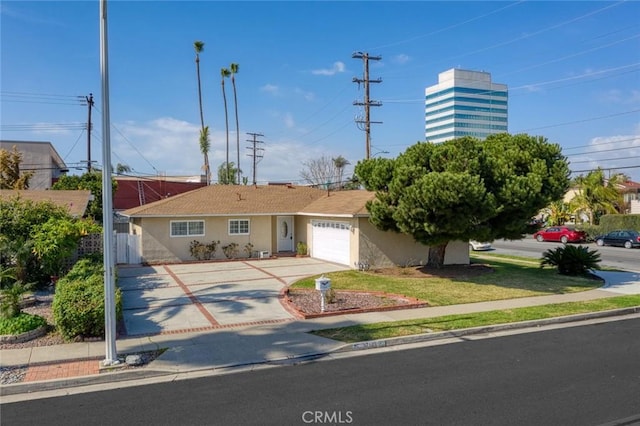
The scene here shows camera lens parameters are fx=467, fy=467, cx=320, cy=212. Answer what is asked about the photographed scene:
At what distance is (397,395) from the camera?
23.5 ft

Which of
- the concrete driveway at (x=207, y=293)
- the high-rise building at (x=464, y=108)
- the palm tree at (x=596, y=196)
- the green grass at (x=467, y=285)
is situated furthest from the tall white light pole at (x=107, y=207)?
the high-rise building at (x=464, y=108)

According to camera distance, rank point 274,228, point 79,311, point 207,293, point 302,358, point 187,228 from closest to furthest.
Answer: point 302,358 → point 79,311 → point 207,293 → point 187,228 → point 274,228

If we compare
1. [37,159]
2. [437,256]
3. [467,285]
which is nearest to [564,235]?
[437,256]

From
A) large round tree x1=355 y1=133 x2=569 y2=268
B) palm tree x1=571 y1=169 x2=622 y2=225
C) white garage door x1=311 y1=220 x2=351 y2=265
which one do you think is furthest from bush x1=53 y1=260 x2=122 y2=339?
palm tree x1=571 y1=169 x2=622 y2=225

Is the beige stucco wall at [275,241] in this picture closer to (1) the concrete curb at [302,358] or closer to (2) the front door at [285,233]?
(2) the front door at [285,233]

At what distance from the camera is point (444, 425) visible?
19.9ft

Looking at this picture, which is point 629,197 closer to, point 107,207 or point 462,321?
point 462,321

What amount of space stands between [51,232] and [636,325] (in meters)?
17.2

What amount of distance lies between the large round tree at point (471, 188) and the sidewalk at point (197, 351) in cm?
530

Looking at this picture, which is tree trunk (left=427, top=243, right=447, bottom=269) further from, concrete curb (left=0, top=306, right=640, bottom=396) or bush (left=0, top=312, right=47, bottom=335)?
bush (left=0, top=312, right=47, bottom=335)

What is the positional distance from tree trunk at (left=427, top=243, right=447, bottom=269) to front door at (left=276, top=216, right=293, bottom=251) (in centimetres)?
919

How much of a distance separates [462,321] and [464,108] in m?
84.1

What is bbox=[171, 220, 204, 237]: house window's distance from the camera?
2416cm

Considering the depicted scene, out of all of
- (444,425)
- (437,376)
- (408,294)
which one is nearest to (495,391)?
(437,376)
